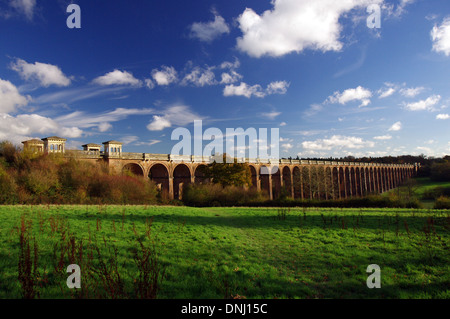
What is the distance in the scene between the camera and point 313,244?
8500 mm

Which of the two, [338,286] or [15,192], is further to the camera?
[15,192]

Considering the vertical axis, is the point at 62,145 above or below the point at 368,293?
above

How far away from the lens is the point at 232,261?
258 inches

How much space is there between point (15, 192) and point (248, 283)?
21.5 m

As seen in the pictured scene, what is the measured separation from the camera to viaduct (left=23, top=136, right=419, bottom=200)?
102 ft

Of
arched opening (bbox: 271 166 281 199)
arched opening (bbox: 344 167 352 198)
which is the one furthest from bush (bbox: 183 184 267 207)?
arched opening (bbox: 344 167 352 198)

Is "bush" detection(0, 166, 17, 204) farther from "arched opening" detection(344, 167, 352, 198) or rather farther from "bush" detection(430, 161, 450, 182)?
"bush" detection(430, 161, 450, 182)

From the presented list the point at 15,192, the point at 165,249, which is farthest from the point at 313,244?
the point at 15,192

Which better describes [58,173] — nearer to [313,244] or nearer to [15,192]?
[15,192]

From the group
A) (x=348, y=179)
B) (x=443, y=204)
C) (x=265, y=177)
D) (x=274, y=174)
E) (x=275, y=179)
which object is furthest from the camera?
(x=348, y=179)

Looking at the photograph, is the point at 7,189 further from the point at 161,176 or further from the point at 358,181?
the point at 358,181

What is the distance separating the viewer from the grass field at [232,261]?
475cm

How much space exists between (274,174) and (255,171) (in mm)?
7448

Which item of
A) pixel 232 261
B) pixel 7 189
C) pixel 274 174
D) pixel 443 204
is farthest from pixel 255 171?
pixel 232 261
